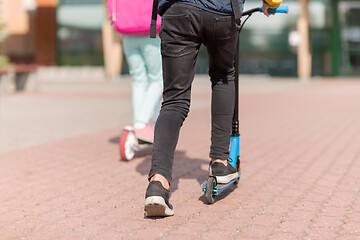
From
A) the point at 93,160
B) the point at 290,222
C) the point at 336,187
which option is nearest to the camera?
the point at 290,222

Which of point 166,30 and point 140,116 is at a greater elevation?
point 166,30

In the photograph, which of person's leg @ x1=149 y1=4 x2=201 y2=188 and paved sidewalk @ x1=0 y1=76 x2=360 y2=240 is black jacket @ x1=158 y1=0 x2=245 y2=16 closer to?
person's leg @ x1=149 y1=4 x2=201 y2=188

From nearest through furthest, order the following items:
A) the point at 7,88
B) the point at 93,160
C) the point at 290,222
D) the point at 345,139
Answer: the point at 290,222 → the point at 93,160 → the point at 345,139 → the point at 7,88

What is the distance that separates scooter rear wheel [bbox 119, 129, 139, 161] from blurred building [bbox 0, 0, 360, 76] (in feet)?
65.0

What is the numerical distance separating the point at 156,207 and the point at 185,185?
1079 millimetres

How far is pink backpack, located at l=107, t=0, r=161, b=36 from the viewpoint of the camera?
4.96m

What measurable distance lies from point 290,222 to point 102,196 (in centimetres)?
130

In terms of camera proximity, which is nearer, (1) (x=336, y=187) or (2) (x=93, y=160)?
(1) (x=336, y=187)

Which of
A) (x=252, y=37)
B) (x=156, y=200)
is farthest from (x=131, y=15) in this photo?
(x=252, y=37)

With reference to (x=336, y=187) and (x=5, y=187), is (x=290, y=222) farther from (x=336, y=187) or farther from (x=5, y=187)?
(x=5, y=187)

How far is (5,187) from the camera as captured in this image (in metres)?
4.15

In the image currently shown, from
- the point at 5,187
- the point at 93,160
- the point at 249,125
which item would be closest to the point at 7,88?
the point at 249,125

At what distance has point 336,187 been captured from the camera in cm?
412

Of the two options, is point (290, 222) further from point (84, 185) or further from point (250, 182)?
point (84, 185)
